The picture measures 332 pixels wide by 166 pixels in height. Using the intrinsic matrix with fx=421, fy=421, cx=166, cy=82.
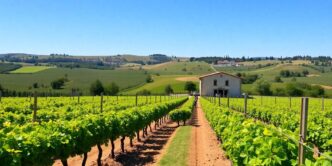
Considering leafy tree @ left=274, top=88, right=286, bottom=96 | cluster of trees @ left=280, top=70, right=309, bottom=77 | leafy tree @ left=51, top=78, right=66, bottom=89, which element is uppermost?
cluster of trees @ left=280, top=70, right=309, bottom=77

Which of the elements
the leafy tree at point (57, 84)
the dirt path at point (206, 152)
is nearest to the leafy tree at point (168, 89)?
the leafy tree at point (57, 84)

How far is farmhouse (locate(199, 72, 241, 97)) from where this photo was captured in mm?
89438

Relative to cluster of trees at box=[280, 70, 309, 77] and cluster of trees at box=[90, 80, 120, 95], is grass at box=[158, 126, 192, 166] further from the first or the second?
cluster of trees at box=[280, 70, 309, 77]

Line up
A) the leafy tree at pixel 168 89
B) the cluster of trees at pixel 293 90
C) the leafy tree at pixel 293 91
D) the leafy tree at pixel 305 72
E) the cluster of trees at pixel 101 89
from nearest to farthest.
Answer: the cluster of trees at pixel 101 89 < the cluster of trees at pixel 293 90 < the leafy tree at pixel 293 91 < the leafy tree at pixel 168 89 < the leafy tree at pixel 305 72

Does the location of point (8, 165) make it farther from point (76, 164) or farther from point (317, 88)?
point (317, 88)

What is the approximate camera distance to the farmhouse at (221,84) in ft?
293

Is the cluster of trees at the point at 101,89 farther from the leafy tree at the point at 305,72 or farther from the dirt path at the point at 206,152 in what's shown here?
the leafy tree at the point at 305,72

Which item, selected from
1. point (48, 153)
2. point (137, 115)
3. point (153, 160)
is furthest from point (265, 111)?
point (48, 153)

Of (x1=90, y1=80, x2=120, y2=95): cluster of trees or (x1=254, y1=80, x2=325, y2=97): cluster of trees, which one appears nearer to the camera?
(x1=90, y1=80, x2=120, y2=95): cluster of trees

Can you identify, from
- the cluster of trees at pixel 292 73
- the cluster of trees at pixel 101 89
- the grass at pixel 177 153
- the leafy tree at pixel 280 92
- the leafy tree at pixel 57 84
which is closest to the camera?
the grass at pixel 177 153

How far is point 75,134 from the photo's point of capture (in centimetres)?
1046

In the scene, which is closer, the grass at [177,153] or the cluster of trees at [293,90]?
the grass at [177,153]

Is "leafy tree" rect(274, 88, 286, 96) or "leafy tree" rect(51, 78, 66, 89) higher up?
"leafy tree" rect(51, 78, 66, 89)

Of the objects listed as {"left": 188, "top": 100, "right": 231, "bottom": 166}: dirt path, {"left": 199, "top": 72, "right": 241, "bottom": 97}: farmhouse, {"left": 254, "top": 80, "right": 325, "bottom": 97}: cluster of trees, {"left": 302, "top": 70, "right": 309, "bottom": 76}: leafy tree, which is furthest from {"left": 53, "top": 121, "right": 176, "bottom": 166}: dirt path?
{"left": 302, "top": 70, "right": 309, "bottom": 76}: leafy tree
